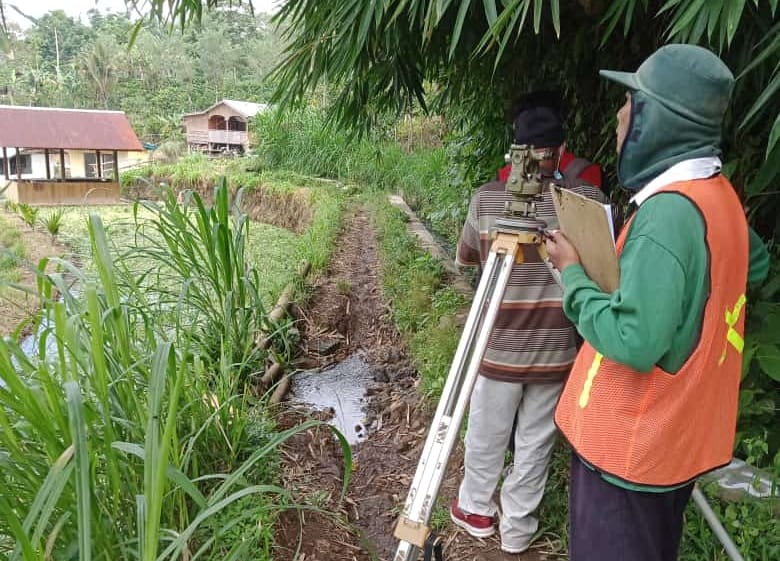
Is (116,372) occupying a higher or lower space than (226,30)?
lower

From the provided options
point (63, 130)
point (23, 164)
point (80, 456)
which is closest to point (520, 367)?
point (80, 456)

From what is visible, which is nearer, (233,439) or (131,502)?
(131,502)

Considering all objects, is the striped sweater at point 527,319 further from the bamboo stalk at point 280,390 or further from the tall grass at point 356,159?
the tall grass at point 356,159

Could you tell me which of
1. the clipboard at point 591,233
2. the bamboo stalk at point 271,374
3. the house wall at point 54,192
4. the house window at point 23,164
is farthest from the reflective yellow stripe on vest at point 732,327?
the house window at point 23,164

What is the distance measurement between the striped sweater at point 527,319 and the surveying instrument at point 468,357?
1.58 feet

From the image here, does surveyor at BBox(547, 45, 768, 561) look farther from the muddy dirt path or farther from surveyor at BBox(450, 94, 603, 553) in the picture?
the muddy dirt path

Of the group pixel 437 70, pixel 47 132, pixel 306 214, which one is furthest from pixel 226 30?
pixel 437 70

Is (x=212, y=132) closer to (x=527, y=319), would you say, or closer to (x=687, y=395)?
(x=527, y=319)

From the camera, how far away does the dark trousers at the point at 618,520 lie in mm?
1162

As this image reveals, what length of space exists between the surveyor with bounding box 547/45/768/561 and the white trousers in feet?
2.27

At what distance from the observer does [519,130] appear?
5.78 ft

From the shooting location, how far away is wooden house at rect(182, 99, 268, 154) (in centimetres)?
2525

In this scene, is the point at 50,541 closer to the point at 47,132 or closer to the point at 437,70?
the point at 437,70

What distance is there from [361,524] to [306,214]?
906 cm
